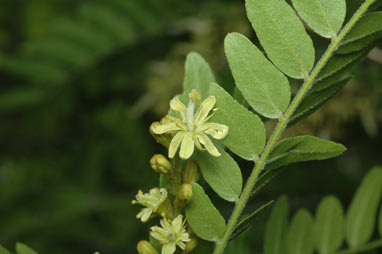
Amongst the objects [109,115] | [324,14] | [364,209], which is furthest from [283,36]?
[109,115]

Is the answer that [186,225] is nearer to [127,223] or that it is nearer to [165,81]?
[165,81]

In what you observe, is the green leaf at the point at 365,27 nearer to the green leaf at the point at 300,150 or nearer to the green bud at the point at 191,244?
the green leaf at the point at 300,150

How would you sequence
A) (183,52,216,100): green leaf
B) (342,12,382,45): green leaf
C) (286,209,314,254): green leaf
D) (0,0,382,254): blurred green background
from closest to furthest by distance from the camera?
(342,12,382,45): green leaf
(183,52,216,100): green leaf
(286,209,314,254): green leaf
(0,0,382,254): blurred green background

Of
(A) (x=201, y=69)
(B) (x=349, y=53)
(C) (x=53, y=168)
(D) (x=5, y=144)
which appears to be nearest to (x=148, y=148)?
(C) (x=53, y=168)

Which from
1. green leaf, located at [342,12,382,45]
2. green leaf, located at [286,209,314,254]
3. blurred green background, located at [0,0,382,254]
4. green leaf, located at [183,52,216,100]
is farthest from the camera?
blurred green background, located at [0,0,382,254]

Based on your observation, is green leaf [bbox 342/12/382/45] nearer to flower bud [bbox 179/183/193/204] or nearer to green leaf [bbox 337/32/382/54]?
green leaf [bbox 337/32/382/54]

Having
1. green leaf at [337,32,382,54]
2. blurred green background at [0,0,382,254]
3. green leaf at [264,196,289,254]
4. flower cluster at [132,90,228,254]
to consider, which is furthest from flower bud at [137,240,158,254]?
blurred green background at [0,0,382,254]

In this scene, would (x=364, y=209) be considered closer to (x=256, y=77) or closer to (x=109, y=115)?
(x=256, y=77)
